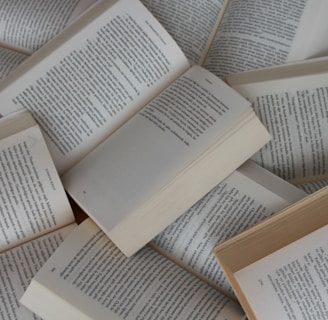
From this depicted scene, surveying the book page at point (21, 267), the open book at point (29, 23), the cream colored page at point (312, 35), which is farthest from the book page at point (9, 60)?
the cream colored page at point (312, 35)

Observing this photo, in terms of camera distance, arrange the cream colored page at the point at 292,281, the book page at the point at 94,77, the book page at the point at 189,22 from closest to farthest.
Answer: the cream colored page at the point at 292,281, the book page at the point at 94,77, the book page at the point at 189,22

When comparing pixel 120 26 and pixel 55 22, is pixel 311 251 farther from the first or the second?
pixel 55 22

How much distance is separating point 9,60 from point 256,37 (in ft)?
1.19

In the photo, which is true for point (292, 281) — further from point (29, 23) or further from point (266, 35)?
point (29, 23)

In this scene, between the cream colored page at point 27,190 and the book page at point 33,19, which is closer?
the cream colored page at point 27,190

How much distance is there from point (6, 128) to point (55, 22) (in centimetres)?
22

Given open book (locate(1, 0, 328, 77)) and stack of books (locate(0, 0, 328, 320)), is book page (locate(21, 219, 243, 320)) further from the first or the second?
open book (locate(1, 0, 328, 77))

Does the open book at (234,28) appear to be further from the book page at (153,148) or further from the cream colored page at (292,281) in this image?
the cream colored page at (292,281)

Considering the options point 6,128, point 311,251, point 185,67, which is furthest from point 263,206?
point 6,128

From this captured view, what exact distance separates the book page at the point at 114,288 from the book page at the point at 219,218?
2 centimetres

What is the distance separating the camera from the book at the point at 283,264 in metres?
0.68

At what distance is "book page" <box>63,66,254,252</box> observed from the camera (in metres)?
0.76

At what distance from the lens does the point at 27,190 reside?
776 millimetres

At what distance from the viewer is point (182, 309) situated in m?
0.72
